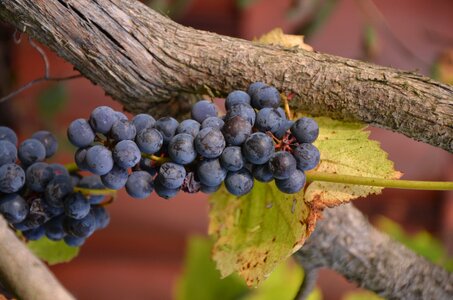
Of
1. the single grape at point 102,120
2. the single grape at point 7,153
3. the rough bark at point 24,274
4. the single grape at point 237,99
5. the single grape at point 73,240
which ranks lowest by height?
the rough bark at point 24,274

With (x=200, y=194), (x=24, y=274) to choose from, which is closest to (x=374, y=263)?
(x=24, y=274)

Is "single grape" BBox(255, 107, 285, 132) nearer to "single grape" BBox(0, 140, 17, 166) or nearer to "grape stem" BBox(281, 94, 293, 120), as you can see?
"grape stem" BBox(281, 94, 293, 120)

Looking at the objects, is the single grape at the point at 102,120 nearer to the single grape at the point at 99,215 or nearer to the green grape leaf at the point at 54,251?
the single grape at the point at 99,215

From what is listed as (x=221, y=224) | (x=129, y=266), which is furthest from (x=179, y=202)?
(x=221, y=224)

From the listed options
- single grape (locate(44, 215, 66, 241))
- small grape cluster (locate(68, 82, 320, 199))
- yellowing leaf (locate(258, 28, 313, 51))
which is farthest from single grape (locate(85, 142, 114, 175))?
yellowing leaf (locate(258, 28, 313, 51))

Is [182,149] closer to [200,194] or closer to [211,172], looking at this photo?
[211,172]

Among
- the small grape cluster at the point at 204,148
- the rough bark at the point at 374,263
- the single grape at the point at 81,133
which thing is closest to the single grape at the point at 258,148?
the small grape cluster at the point at 204,148
